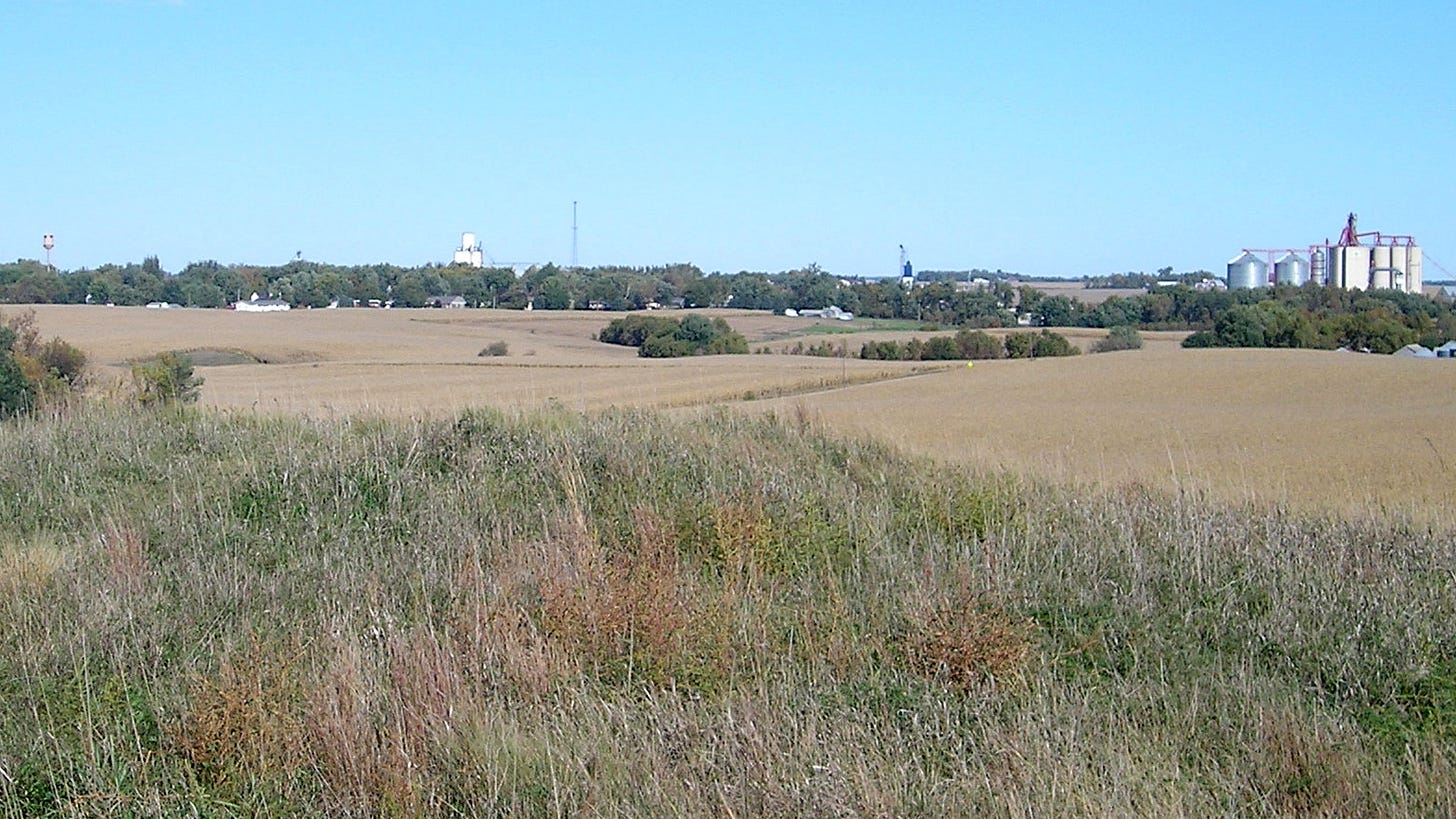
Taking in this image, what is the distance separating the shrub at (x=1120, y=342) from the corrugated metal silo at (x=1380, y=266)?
6695cm

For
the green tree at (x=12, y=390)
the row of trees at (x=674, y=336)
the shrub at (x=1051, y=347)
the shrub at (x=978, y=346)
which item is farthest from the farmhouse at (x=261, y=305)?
the green tree at (x=12, y=390)

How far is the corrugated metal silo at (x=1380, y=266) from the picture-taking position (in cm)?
13812

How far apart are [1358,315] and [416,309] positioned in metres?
73.2

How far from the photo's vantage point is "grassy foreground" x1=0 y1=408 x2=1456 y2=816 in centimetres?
457

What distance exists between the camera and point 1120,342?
81312 mm

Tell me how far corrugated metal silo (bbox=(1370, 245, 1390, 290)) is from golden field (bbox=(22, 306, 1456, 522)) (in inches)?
2492

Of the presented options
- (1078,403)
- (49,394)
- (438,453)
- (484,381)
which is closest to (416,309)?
(484,381)

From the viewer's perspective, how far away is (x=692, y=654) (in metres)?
5.85

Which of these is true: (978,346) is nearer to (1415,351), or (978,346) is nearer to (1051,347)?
(1051,347)

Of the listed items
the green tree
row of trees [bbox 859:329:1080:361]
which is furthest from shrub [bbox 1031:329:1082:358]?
the green tree

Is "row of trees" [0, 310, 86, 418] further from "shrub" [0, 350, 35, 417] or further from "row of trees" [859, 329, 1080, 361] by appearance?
"row of trees" [859, 329, 1080, 361]

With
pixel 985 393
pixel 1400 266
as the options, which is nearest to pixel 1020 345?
pixel 985 393

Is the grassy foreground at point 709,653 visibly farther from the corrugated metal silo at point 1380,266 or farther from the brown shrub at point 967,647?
the corrugated metal silo at point 1380,266

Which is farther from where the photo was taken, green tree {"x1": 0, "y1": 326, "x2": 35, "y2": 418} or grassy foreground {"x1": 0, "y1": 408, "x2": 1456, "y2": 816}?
green tree {"x1": 0, "y1": 326, "x2": 35, "y2": 418}
